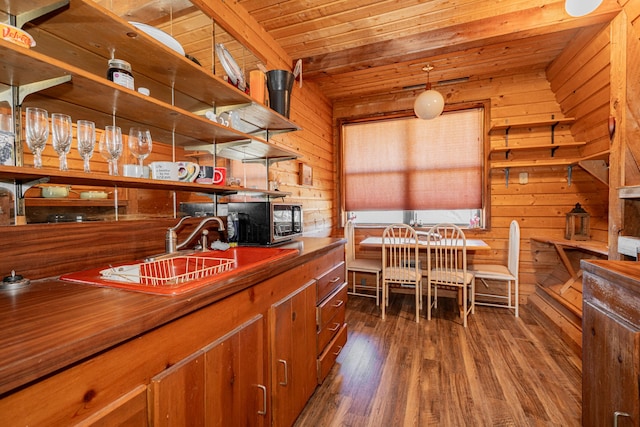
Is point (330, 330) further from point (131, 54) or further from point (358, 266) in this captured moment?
point (131, 54)

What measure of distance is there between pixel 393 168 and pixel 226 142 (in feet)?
8.77

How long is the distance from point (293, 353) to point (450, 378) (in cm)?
120

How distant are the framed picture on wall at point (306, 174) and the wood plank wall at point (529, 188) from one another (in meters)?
1.99

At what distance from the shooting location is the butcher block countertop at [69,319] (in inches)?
19.3

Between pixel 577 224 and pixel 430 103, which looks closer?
pixel 430 103

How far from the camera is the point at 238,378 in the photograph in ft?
3.34

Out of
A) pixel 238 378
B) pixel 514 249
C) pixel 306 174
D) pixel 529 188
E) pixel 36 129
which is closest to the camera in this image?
pixel 36 129

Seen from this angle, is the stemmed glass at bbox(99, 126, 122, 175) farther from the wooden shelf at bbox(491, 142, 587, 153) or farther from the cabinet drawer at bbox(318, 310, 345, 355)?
the wooden shelf at bbox(491, 142, 587, 153)

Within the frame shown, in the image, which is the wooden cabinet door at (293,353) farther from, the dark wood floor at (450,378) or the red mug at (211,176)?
the red mug at (211,176)

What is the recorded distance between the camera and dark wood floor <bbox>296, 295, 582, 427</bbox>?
5.26ft

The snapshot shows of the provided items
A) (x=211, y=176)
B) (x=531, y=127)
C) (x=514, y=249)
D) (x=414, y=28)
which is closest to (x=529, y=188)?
(x=531, y=127)

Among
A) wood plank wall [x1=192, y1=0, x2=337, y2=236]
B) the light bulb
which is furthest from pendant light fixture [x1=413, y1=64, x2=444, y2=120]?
wood plank wall [x1=192, y1=0, x2=337, y2=236]

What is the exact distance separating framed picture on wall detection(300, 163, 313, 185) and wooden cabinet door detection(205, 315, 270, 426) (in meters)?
2.12

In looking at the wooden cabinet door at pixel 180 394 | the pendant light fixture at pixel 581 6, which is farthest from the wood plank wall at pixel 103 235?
the pendant light fixture at pixel 581 6
